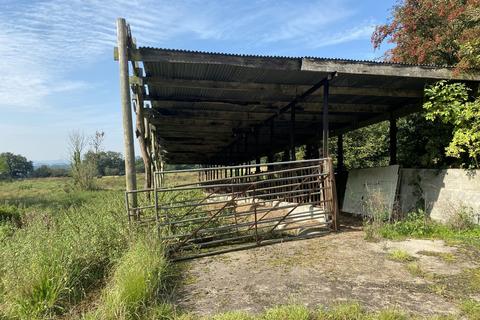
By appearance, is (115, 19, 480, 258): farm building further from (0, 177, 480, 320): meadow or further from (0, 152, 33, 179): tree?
(0, 152, 33, 179): tree

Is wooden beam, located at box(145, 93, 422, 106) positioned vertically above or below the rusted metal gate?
above

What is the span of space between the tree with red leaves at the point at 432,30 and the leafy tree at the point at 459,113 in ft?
2.86

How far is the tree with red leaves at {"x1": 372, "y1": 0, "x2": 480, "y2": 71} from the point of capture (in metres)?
7.96

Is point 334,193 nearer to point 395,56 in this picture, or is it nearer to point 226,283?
point 226,283

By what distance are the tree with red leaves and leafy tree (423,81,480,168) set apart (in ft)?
2.86

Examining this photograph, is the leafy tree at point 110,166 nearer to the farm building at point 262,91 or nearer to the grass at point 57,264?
the farm building at point 262,91

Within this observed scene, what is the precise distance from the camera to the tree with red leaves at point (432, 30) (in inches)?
314

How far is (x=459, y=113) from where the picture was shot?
6586 millimetres

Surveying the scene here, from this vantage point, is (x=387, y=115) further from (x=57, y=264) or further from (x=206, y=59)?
(x=57, y=264)

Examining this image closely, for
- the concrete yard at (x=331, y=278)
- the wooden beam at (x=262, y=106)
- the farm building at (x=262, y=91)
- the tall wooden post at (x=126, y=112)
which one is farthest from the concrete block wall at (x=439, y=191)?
the tall wooden post at (x=126, y=112)

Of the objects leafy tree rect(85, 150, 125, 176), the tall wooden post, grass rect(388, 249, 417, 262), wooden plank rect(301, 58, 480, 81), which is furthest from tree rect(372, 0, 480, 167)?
leafy tree rect(85, 150, 125, 176)

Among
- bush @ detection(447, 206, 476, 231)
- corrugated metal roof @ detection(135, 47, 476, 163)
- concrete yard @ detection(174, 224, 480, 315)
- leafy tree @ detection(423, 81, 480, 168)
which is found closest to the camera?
concrete yard @ detection(174, 224, 480, 315)

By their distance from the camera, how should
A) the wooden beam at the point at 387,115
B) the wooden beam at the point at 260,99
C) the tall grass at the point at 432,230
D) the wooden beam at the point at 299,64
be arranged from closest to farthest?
the wooden beam at the point at 299,64
the tall grass at the point at 432,230
the wooden beam at the point at 260,99
the wooden beam at the point at 387,115

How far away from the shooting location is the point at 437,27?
30.1 feet
